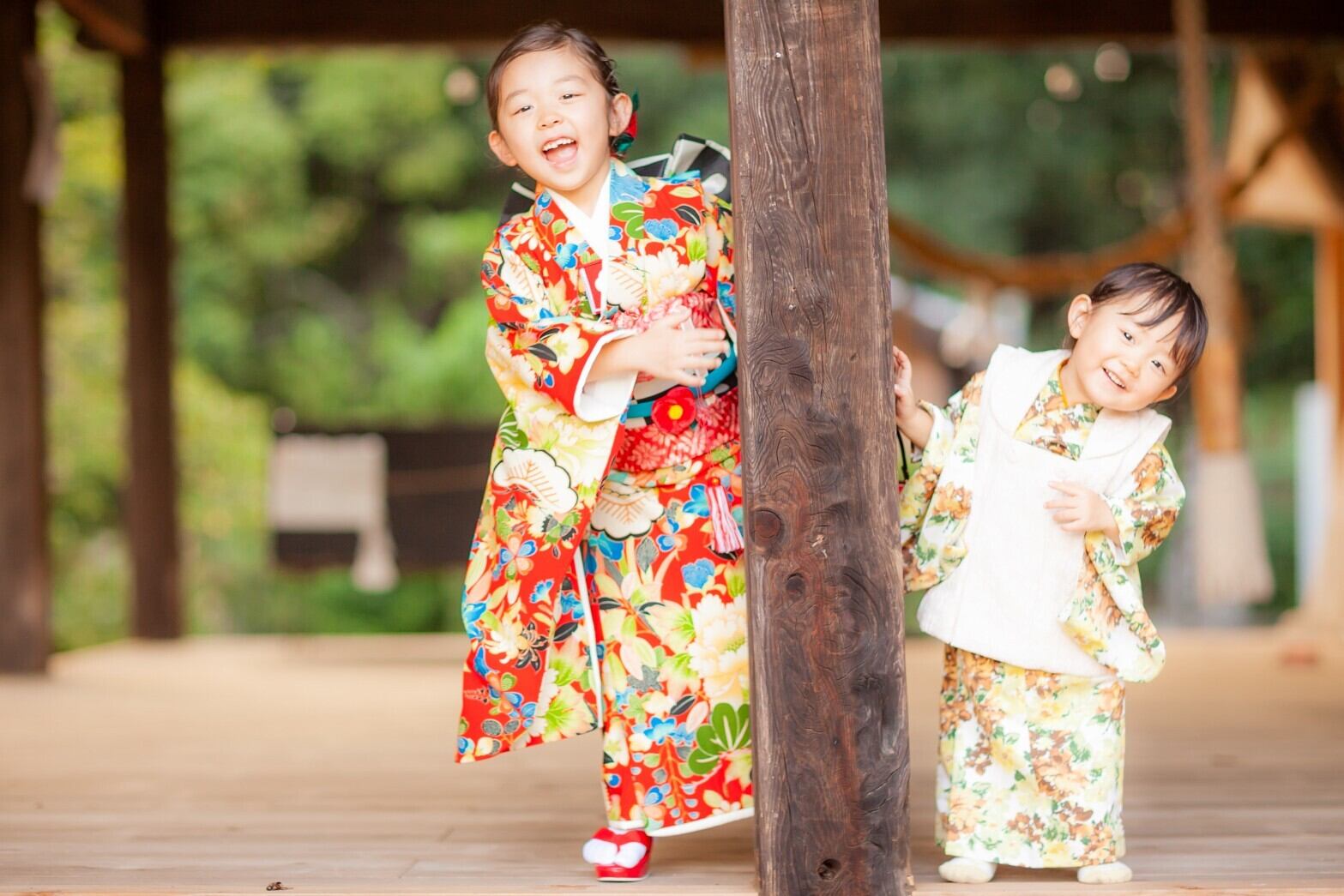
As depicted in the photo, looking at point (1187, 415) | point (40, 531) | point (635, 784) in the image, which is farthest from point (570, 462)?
point (1187, 415)

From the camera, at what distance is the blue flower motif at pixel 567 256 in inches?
77.2

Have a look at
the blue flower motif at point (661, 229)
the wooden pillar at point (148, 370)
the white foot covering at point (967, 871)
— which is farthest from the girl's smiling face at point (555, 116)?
the wooden pillar at point (148, 370)

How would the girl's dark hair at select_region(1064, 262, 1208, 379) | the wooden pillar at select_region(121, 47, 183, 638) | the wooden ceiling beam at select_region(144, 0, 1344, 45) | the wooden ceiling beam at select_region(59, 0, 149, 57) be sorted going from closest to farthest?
the girl's dark hair at select_region(1064, 262, 1208, 379) < the wooden ceiling beam at select_region(59, 0, 149, 57) < the wooden ceiling beam at select_region(144, 0, 1344, 45) < the wooden pillar at select_region(121, 47, 183, 638)

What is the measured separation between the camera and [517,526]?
1.96 m

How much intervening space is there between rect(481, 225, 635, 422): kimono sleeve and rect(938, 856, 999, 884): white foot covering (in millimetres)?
731

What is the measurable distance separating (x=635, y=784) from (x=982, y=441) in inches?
25.7

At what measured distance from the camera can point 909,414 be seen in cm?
193

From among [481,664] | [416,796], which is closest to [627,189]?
[481,664]

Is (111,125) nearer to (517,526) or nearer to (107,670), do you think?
(107,670)

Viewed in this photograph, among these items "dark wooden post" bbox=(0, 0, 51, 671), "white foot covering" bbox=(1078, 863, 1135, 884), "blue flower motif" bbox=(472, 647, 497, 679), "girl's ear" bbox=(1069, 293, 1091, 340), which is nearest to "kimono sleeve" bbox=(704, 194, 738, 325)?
"girl's ear" bbox=(1069, 293, 1091, 340)

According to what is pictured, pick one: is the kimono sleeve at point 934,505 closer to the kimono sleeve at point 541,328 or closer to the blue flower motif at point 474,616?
the kimono sleeve at point 541,328

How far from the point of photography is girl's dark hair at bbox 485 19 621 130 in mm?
1963

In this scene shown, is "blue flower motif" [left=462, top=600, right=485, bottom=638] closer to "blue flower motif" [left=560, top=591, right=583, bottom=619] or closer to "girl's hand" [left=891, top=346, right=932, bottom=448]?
"blue flower motif" [left=560, top=591, right=583, bottom=619]

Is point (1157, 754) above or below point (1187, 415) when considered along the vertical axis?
below
